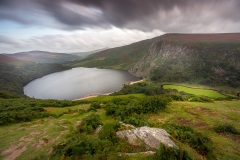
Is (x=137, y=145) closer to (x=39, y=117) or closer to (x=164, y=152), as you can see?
(x=164, y=152)

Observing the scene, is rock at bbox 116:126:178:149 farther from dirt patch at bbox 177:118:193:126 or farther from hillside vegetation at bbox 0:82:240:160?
dirt patch at bbox 177:118:193:126

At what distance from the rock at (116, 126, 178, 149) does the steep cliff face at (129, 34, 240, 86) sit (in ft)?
314

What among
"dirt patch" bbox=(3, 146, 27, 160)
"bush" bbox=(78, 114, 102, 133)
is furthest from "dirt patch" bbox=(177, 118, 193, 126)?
"dirt patch" bbox=(3, 146, 27, 160)

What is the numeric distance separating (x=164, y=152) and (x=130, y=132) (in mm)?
3725

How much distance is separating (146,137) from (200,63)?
116 metres

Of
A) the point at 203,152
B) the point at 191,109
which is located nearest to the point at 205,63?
the point at 191,109

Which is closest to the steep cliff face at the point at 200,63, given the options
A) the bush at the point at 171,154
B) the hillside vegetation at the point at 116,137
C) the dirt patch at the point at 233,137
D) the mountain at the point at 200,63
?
the mountain at the point at 200,63

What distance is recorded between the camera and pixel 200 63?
111750 millimetres

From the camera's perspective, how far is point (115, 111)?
23.2 meters

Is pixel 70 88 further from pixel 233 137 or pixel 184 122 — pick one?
pixel 233 137

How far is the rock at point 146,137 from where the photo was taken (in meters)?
11.1

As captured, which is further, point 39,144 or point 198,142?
point 39,144

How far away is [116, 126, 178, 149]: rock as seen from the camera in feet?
36.3

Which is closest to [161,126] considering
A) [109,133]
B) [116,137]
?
[116,137]
